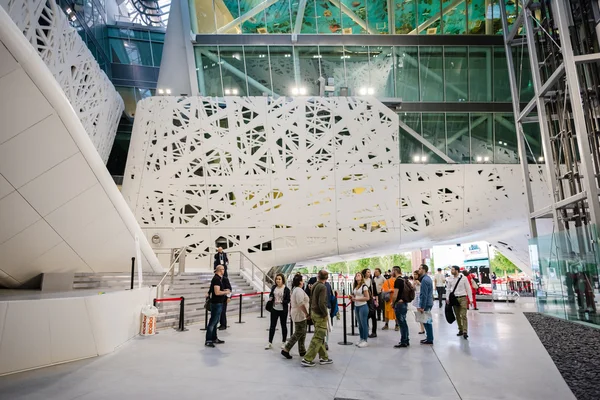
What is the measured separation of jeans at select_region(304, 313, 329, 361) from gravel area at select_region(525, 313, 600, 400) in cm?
320

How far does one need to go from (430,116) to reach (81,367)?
22485mm

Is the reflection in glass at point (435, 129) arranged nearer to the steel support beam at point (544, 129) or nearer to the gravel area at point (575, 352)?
the steel support beam at point (544, 129)

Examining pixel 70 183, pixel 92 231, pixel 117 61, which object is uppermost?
pixel 117 61

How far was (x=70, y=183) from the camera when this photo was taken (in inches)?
307

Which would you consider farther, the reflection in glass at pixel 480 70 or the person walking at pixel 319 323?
the reflection in glass at pixel 480 70

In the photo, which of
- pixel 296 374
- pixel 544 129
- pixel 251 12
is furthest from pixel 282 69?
pixel 296 374

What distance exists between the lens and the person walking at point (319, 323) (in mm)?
5695

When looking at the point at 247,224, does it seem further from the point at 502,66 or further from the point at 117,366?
the point at 502,66

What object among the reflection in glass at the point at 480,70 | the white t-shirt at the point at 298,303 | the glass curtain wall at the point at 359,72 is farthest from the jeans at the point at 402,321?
the reflection in glass at the point at 480,70

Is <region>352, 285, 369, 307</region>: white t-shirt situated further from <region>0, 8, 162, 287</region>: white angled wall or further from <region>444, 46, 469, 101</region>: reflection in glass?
<region>444, 46, 469, 101</region>: reflection in glass

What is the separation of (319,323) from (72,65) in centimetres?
1896

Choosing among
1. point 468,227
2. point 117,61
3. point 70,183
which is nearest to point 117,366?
point 70,183

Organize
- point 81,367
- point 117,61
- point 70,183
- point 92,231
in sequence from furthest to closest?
point 117,61
point 92,231
point 70,183
point 81,367

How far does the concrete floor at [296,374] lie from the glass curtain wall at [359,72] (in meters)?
18.6
